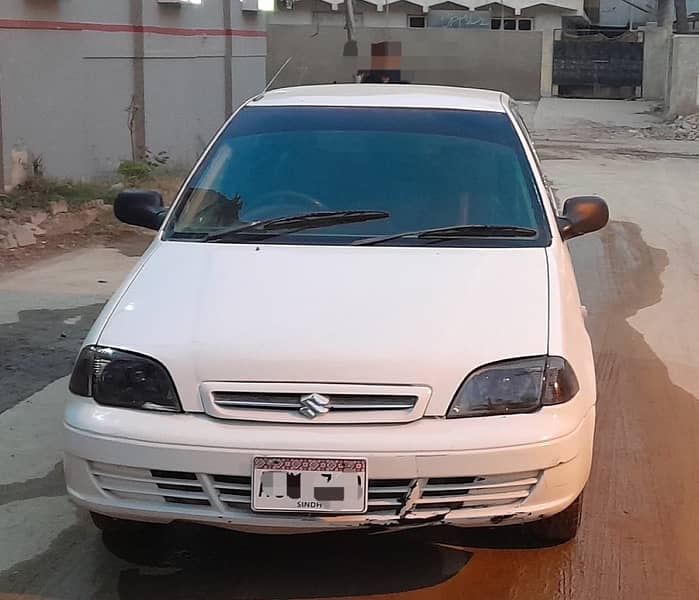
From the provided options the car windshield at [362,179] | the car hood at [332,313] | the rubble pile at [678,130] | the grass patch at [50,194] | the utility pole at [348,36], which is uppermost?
the utility pole at [348,36]

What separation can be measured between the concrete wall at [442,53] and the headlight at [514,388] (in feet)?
90.0

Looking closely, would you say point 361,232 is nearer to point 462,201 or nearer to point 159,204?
point 462,201

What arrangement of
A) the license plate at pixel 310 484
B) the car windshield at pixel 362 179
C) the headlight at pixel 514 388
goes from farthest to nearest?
the car windshield at pixel 362 179, the headlight at pixel 514 388, the license plate at pixel 310 484

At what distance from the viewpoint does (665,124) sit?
2662 cm

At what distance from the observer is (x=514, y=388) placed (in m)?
3.59

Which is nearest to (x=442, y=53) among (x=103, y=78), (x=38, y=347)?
(x=103, y=78)

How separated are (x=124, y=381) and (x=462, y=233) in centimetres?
157

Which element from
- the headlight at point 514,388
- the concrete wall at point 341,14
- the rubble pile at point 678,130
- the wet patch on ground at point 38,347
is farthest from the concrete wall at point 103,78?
the concrete wall at point 341,14

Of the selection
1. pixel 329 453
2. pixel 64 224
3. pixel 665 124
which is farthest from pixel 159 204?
pixel 665 124

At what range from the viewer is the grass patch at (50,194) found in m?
10.7

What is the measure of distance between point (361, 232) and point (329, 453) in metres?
1.33

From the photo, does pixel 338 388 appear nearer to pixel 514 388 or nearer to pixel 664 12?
pixel 514 388

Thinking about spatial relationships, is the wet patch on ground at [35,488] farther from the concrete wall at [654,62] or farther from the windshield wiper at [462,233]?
the concrete wall at [654,62]

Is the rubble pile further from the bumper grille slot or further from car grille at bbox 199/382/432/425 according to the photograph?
car grille at bbox 199/382/432/425
